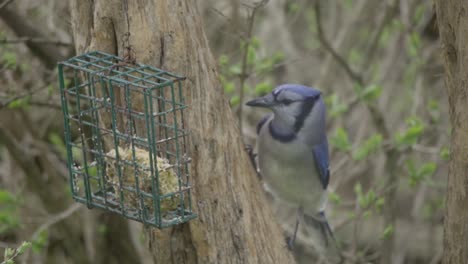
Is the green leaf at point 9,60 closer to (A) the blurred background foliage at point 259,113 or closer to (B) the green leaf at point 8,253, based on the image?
(A) the blurred background foliage at point 259,113

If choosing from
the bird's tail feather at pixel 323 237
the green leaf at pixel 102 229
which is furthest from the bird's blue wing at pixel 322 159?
the green leaf at pixel 102 229

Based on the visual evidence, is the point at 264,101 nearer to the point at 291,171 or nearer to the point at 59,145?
the point at 291,171

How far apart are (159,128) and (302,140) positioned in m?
1.37

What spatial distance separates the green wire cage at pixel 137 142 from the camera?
11.3ft

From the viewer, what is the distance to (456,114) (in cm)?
357

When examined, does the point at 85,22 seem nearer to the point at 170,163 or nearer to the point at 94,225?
the point at 170,163

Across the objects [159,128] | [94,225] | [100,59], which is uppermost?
[100,59]

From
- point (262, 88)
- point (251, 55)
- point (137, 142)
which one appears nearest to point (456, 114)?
point (137, 142)

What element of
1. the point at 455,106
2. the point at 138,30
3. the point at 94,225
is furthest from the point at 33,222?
the point at 455,106

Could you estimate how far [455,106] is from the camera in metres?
3.57

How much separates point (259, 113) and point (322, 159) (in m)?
2.03

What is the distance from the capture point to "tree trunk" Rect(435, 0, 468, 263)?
3.41 m

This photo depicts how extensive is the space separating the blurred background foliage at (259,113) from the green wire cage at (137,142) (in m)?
1.13

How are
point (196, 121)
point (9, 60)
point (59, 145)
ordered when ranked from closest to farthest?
point (196, 121), point (9, 60), point (59, 145)
